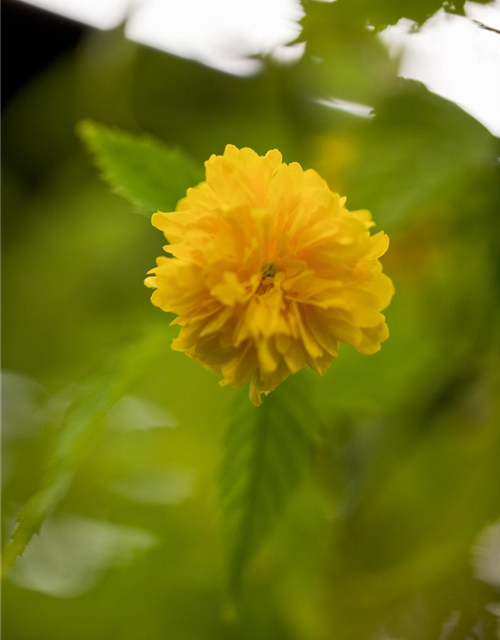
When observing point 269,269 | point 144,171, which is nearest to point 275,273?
point 269,269

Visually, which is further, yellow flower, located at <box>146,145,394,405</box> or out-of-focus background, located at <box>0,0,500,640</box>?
out-of-focus background, located at <box>0,0,500,640</box>

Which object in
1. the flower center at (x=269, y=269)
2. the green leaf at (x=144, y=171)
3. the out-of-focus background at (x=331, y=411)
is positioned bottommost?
the out-of-focus background at (x=331, y=411)

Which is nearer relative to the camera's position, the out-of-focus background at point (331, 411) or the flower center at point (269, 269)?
the flower center at point (269, 269)

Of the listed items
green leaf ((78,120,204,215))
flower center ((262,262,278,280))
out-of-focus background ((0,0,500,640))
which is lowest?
out-of-focus background ((0,0,500,640))

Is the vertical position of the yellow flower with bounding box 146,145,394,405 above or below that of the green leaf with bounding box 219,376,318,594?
above

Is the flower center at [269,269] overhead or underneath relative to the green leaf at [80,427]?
overhead

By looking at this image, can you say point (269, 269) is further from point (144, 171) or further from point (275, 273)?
point (144, 171)
